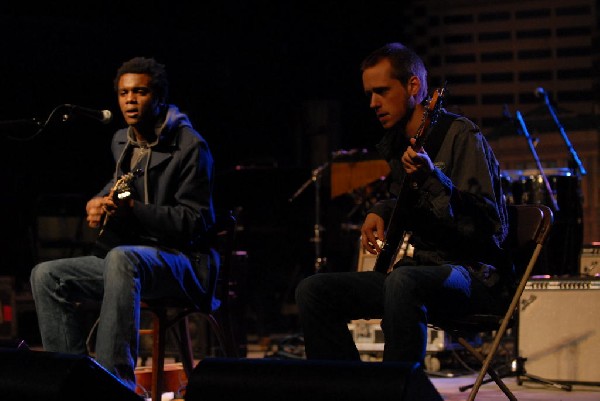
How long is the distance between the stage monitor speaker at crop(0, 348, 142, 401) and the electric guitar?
1.31 metres

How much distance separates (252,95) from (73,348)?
6.17 m

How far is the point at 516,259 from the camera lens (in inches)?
156

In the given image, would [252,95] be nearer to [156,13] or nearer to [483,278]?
[156,13]

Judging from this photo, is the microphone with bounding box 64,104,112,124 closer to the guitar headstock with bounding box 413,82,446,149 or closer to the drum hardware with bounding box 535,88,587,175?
the guitar headstock with bounding box 413,82,446,149

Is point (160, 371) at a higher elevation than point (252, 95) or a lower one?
lower

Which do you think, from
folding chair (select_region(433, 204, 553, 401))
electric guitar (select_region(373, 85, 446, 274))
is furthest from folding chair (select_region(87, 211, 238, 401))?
folding chair (select_region(433, 204, 553, 401))

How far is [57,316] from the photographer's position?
14.3 feet

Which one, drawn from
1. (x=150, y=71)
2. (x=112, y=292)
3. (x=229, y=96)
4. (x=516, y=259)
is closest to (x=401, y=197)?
(x=516, y=259)

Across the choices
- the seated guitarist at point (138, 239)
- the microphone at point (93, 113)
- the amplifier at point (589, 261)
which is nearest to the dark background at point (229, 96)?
the amplifier at point (589, 261)

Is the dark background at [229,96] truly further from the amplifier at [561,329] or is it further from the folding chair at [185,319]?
the folding chair at [185,319]

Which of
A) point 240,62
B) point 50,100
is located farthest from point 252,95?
point 50,100

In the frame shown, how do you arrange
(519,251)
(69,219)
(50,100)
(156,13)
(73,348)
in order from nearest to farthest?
1. (519,251)
2. (73,348)
3. (69,219)
4. (50,100)
5. (156,13)

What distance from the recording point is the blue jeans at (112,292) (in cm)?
407

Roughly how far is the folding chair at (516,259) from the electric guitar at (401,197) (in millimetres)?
304
